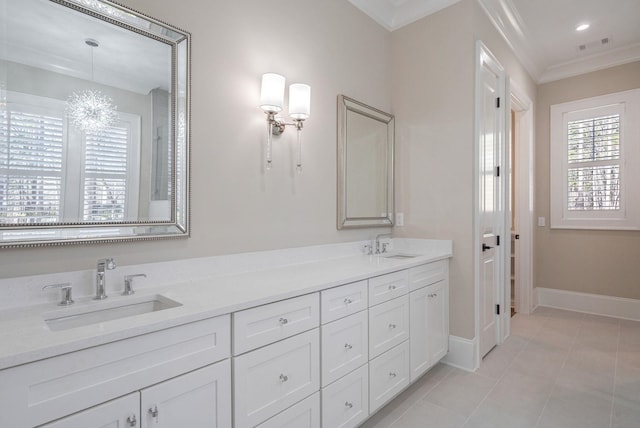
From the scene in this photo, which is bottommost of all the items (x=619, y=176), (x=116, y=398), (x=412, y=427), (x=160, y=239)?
(x=412, y=427)

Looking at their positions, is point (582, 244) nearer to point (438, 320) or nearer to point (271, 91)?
point (438, 320)

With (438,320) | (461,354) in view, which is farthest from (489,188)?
(461,354)

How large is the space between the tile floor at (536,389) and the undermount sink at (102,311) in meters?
1.36

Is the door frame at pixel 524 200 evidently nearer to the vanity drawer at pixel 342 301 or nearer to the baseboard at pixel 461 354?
the baseboard at pixel 461 354

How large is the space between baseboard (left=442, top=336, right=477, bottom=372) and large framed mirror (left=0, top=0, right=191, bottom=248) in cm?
222

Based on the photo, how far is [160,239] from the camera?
1.54 meters

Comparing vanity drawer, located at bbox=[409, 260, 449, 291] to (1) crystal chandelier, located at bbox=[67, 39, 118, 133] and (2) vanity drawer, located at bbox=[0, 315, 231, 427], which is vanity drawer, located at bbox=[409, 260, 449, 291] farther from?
(1) crystal chandelier, located at bbox=[67, 39, 118, 133]

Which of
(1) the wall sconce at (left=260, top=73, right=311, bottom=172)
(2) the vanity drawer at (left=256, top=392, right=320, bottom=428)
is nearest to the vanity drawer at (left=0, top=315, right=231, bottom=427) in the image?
(2) the vanity drawer at (left=256, top=392, right=320, bottom=428)

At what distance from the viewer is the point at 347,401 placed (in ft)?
5.44

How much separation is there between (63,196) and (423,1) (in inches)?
115

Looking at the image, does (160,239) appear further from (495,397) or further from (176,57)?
(495,397)

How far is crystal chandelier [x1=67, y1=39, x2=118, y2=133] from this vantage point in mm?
1301

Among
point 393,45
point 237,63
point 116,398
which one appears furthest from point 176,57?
point 393,45

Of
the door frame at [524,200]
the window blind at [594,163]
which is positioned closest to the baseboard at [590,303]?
the door frame at [524,200]
